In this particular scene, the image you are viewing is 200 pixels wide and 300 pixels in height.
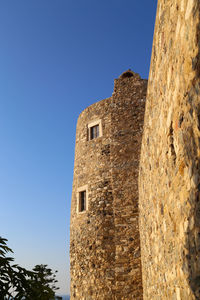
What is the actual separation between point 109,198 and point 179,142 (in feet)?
26.3

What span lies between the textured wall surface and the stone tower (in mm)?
5982

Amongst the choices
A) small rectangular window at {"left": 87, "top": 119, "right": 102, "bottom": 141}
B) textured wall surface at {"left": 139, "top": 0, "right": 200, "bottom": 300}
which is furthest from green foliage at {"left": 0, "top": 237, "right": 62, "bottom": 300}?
small rectangular window at {"left": 87, "top": 119, "right": 102, "bottom": 141}

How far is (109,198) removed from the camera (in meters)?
10.3

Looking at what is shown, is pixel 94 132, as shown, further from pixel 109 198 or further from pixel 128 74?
pixel 109 198

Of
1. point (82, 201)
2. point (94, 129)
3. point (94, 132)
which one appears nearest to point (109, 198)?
point (82, 201)

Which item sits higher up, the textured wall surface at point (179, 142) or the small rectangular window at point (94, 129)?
the small rectangular window at point (94, 129)

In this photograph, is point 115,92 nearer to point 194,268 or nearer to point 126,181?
point 126,181

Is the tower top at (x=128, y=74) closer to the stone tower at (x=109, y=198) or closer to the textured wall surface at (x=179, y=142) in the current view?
the stone tower at (x=109, y=198)

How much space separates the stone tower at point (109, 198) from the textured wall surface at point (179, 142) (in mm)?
5982

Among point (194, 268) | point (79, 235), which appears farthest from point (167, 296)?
point (79, 235)

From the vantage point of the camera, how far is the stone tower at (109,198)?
30.3 feet

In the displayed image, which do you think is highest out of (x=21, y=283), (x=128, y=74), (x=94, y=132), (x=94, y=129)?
(x=128, y=74)

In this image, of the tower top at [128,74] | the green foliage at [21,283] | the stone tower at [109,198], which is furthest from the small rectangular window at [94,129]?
the green foliage at [21,283]

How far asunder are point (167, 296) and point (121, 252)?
6.25m
